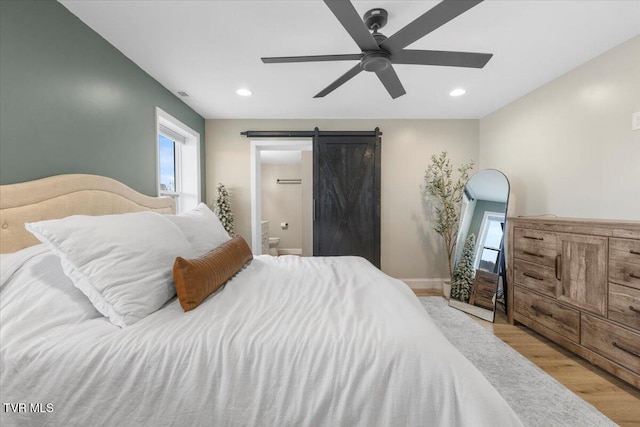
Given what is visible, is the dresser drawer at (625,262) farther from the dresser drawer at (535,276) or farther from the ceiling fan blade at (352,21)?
the ceiling fan blade at (352,21)

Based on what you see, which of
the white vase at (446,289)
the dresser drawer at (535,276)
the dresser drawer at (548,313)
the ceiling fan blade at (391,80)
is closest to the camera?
the ceiling fan blade at (391,80)

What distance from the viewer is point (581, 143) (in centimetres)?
226

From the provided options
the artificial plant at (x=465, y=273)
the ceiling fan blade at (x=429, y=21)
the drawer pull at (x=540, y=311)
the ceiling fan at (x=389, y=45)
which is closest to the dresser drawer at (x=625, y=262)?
the drawer pull at (x=540, y=311)

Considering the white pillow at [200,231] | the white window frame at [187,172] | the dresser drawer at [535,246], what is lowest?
the dresser drawer at [535,246]

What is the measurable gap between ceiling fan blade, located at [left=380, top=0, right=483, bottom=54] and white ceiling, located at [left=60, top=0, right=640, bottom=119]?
0.31m

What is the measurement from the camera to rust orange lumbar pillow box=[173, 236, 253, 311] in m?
1.08

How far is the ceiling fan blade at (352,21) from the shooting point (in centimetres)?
113

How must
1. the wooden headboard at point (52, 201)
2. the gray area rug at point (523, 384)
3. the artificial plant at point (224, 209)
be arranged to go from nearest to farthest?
the wooden headboard at point (52, 201)
the gray area rug at point (523, 384)
the artificial plant at point (224, 209)

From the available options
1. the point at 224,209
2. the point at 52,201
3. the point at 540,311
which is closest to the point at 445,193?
Result: the point at 540,311

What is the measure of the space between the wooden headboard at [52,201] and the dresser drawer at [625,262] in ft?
11.2

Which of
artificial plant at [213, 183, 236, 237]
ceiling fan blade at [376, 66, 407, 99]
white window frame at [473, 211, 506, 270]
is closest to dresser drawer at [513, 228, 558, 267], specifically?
white window frame at [473, 211, 506, 270]

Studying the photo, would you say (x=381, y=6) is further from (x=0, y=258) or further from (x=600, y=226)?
(x=0, y=258)

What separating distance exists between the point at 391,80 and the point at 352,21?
71 cm

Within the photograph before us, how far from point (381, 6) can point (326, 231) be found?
8.44 feet
